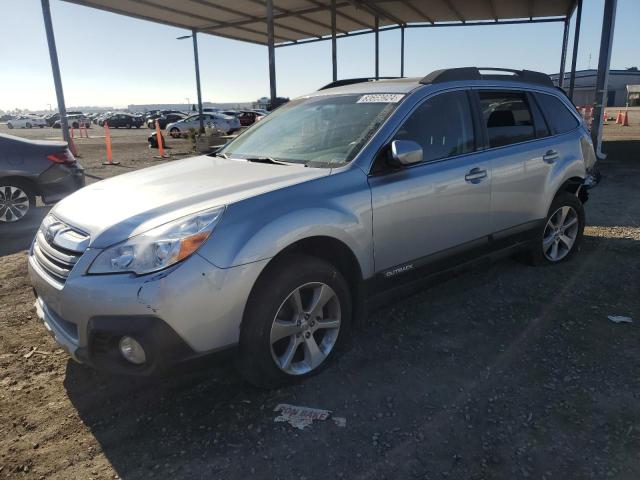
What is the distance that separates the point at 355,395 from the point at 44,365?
2.05m

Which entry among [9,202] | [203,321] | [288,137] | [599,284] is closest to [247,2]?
[9,202]

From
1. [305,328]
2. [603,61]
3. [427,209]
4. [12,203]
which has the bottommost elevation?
[305,328]

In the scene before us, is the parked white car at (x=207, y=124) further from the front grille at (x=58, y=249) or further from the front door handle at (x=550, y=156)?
the front grille at (x=58, y=249)

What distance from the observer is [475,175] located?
3.62 metres

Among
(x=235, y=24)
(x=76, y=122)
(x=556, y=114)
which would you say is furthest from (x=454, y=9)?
(x=76, y=122)

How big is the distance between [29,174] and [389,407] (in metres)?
6.47

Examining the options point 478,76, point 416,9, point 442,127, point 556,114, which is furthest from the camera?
point 416,9

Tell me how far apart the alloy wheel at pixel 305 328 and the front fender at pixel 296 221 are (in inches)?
12.3

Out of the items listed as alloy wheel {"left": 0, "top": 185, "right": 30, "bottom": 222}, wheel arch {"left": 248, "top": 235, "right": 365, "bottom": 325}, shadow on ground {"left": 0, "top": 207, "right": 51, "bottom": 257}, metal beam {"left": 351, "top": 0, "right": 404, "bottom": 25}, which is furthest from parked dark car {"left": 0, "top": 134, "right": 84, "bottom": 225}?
metal beam {"left": 351, "top": 0, "right": 404, "bottom": 25}

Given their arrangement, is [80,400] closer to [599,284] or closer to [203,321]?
[203,321]

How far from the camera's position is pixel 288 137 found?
3719 mm

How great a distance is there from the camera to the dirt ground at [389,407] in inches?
88.7

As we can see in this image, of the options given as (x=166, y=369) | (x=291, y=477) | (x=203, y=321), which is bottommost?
(x=291, y=477)

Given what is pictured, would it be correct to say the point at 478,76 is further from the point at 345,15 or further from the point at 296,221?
the point at 345,15
